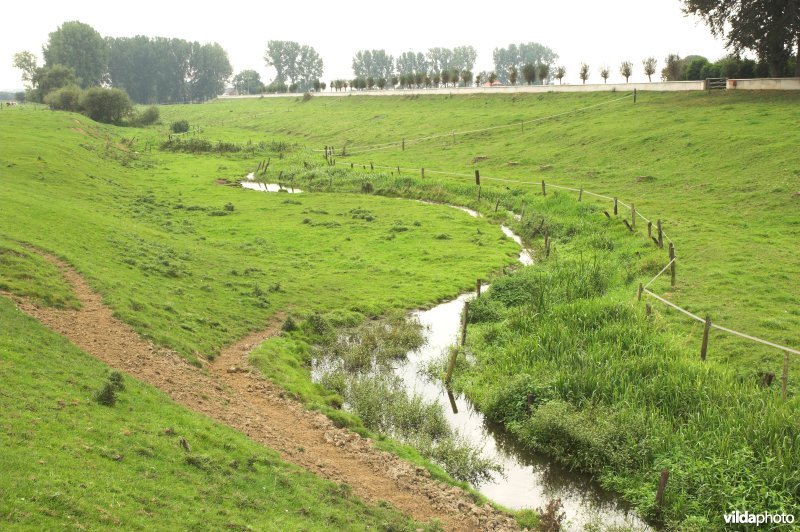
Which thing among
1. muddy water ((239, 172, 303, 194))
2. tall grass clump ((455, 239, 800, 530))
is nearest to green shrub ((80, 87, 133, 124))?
muddy water ((239, 172, 303, 194))

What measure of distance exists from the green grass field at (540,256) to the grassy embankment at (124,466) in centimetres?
144

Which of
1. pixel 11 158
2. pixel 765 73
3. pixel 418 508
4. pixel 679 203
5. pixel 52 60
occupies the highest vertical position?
pixel 52 60

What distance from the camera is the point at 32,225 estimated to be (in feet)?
93.2

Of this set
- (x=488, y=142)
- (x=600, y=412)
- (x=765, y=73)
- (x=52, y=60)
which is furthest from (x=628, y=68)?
(x=52, y=60)

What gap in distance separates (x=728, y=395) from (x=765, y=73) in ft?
192

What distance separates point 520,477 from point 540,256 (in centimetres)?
1909

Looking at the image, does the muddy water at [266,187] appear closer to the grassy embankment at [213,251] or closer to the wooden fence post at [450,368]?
the grassy embankment at [213,251]

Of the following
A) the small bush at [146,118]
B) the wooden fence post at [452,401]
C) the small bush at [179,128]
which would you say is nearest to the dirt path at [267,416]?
the wooden fence post at [452,401]

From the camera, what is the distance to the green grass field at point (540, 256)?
17641 mm

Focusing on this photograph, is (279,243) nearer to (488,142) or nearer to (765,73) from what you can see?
(488,142)

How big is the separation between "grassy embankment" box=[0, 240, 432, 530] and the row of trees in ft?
430

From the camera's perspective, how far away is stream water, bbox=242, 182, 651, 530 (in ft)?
51.5

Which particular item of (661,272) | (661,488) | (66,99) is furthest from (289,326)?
(66,99)

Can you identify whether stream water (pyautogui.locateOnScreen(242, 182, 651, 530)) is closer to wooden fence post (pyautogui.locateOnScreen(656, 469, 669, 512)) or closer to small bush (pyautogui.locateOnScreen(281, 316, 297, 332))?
wooden fence post (pyautogui.locateOnScreen(656, 469, 669, 512))
